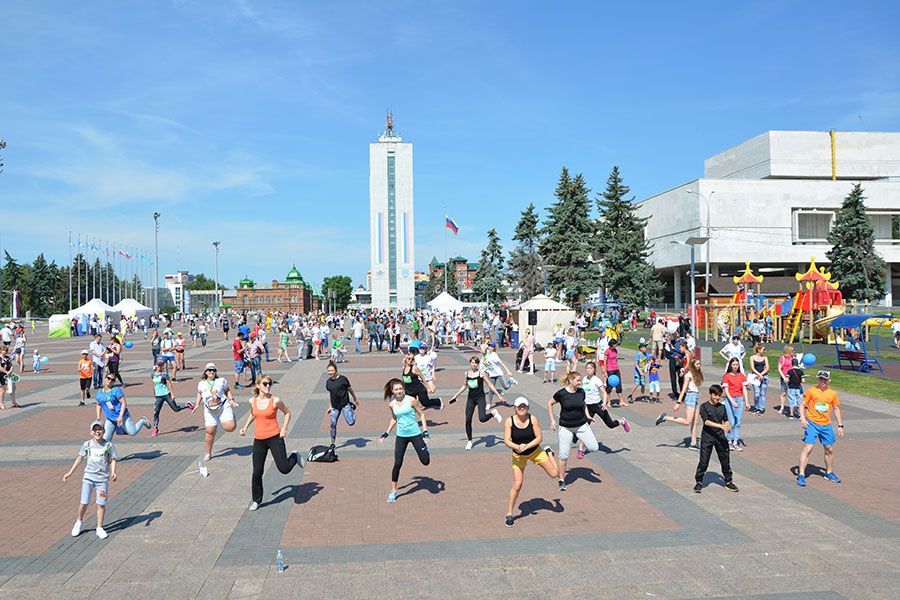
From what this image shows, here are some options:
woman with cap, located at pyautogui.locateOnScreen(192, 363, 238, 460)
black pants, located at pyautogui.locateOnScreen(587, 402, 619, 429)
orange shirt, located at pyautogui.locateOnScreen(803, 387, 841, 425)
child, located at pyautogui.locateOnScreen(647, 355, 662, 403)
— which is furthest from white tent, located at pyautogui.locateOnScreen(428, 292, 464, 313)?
orange shirt, located at pyautogui.locateOnScreen(803, 387, 841, 425)

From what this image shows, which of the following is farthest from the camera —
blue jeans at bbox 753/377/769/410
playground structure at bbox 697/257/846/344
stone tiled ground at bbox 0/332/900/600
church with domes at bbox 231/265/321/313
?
church with domes at bbox 231/265/321/313

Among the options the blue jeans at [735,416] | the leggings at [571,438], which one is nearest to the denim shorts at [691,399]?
the blue jeans at [735,416]

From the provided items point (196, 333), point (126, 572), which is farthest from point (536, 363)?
point (196, 333)

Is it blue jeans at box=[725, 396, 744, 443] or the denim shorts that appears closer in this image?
blue jeans at box=[725, 396, 744, 443]

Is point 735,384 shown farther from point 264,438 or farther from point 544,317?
point 544,317

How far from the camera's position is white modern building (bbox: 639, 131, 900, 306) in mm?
67875

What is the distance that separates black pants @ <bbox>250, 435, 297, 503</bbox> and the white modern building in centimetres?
6021

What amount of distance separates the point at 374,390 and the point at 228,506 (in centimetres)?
1026

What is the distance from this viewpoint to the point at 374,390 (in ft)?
60.1

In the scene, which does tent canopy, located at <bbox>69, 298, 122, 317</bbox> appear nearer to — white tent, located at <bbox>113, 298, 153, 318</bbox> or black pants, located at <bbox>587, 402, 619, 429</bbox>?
white tent, located at <bbox>113, 298, 153, 318</bbox>

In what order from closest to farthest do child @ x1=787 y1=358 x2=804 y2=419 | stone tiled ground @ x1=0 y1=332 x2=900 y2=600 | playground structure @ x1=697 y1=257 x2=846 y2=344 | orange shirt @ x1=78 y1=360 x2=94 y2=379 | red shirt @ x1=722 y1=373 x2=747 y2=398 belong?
stone tiled ground @ x1=0 y1=332 x2=900 y2=600, red shirt @ x1=722 y1=373 x2=747 y2=398, child @ x1=787 y1=358 x2=804 y2=419, orange shirt @ x1=78 y1=360 x2=94 y2=379, playground structure @ x1=697 y1=257 x2=846 y2=344

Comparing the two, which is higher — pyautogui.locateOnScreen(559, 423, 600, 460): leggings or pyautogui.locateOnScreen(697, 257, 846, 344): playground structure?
pyautogui.locateOnScreen(697, 257, 846, 344): playground structure

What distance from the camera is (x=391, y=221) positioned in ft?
399

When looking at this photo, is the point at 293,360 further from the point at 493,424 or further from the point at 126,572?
the point at 126,572
